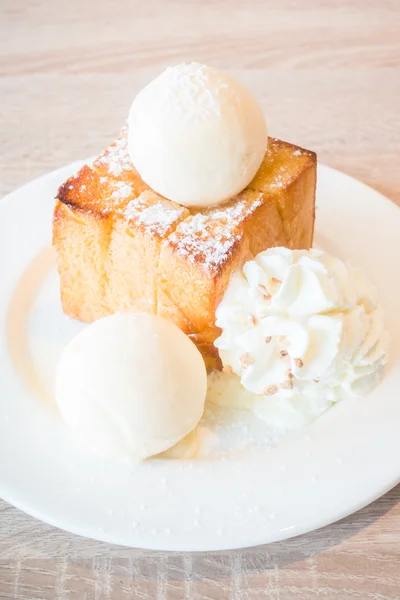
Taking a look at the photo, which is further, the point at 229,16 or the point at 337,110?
the point at 229,16

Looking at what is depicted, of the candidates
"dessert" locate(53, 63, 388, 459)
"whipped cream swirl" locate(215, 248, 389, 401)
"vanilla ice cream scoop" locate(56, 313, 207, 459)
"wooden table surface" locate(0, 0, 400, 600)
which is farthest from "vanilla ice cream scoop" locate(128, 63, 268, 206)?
"wooden table surface" locate(0, 0, 400, 600)

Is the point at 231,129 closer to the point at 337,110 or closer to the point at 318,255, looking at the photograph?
the point at 318,255

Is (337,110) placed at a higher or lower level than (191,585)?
higher

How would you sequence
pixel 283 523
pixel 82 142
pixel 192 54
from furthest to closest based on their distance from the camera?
1. pixel 192 54
2. pixel 82 142
3. pixel 283 523

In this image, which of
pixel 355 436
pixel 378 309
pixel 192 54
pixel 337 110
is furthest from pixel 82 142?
pixel 355 436

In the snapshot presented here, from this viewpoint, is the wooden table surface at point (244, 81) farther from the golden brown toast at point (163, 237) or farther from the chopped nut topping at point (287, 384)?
the golden brown toast at point (163, 237)

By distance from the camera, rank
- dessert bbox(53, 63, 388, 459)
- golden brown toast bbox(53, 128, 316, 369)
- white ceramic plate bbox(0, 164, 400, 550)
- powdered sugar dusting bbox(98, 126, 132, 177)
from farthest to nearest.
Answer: powdered sugar dusting bbox(98, 126, 132, 177), golden brown toast bbox(53, 128, 316, 369), dessert bbox(53, 63, 388, 459), white ceramic plate bbox(0, 164, 400, 550)

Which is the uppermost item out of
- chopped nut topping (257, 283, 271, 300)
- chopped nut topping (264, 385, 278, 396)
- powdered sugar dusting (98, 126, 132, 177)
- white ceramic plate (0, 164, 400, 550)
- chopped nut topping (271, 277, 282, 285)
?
powdered sugar dusting (98, 126, 132, 177)

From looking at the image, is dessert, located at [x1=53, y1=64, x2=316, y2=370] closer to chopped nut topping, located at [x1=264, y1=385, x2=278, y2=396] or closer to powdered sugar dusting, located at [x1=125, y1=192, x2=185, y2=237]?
powdered sugar dusting, located at [x1=125, y1=192, x2=185, y2=237]
